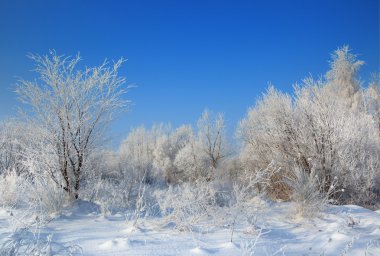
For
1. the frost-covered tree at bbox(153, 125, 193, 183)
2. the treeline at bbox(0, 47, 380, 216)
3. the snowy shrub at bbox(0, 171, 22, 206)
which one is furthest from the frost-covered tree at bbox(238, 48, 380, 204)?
the frost-covered tree at bbox(153, 125, 193, 183)

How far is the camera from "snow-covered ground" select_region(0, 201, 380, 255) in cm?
438

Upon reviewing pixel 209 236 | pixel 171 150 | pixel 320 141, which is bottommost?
pixel 209 236

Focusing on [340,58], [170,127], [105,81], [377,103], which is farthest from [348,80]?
[105,81]

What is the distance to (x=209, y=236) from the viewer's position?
5133mm

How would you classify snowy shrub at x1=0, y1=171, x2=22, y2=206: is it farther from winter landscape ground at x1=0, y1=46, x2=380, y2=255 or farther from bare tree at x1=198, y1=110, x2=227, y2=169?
bare tree at x1=198, y1=110, x2=227, y2=169

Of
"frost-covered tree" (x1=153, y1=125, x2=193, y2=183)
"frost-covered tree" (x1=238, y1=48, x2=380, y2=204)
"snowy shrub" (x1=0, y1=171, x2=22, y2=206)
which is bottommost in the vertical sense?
"snowy shrub" (x1=0, y1=171, x2=22, y2=206)

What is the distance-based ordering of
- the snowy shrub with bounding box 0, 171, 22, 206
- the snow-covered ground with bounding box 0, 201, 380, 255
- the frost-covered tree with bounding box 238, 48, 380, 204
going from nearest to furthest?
the snow-covered ground with bounding box 0, 201, 380, 255
the snowy shrub with bounding box 0, 171, 22, 206
the frost-covered tree with bounding box 238, 48, 380, 204

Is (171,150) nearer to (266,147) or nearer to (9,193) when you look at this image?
(266,147)

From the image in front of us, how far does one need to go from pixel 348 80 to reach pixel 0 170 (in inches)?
949

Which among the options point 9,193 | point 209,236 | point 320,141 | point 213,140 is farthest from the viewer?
point 213,140

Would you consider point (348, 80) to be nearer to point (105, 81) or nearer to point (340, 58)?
point (340, 58)

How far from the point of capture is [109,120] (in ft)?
29.0

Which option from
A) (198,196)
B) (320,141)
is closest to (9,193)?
(198,196)

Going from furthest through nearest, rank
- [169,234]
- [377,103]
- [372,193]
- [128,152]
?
[128,152]
[377,103]
[372,193]
[169,234]
